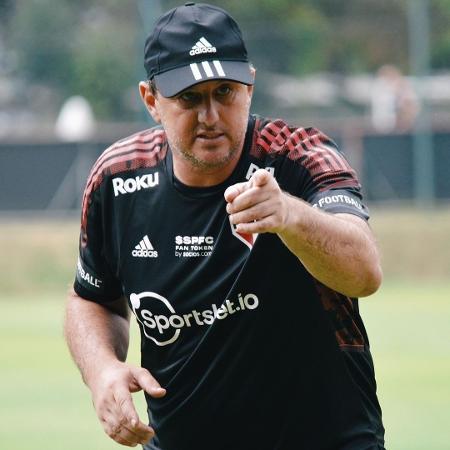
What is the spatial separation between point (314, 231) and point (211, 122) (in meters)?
0.71

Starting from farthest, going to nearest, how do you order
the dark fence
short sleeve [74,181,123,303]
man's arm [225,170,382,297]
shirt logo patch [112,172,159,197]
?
the dark fence → short sleeve [74,181,123,303] → shirt logo patch [112,172,159,197] → man's arm [225,170,382,297]

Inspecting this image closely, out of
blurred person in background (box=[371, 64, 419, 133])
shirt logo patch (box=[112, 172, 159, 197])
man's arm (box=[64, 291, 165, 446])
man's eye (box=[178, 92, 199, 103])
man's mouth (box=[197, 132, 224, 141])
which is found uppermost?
blurred person in background (box=[371, 64, 419, 133])

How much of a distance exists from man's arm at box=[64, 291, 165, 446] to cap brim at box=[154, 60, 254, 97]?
3.46ft

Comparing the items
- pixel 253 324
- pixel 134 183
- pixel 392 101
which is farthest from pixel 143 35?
pixel 253 324

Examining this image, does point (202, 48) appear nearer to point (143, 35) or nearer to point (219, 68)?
point (219, 68)

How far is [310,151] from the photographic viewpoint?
5.34m

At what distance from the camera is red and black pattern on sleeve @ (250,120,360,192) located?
5.25 meters

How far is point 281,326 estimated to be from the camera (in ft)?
17.4

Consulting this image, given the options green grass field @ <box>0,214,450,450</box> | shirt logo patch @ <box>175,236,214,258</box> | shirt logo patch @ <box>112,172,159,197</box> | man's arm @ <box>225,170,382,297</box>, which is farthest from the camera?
green grass field @ <box>0,214,450,450</box>

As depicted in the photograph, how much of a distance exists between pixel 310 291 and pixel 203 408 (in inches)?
23.9

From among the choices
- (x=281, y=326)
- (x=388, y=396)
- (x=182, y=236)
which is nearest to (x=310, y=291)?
(x=281, y=326)

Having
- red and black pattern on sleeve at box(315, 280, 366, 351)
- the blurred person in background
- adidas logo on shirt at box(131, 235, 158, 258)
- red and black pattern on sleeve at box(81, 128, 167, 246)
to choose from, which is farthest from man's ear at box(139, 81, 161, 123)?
the blurred person in background

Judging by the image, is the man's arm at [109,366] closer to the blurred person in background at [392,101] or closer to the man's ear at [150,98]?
the man's ear at [150,98]

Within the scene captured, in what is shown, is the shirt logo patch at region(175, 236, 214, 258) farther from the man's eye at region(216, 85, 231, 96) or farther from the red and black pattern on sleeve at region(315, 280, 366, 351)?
the man's eye at region(216, 85, 231, 96)
